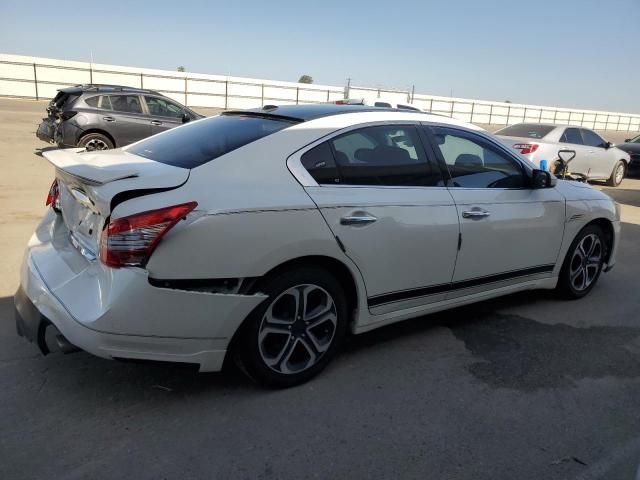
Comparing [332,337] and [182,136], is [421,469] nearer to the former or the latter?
[332,337]

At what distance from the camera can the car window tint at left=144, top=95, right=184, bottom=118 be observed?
12.6 metres

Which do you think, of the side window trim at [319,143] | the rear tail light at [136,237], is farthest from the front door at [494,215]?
the rear tail light at [136,237]

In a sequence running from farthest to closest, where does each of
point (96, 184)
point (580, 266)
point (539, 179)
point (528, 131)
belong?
point (528, 131)
point (580, 266)
point (539, 179)
point (96, 184)

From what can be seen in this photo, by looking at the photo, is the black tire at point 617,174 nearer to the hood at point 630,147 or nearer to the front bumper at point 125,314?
the hood at point 630,147

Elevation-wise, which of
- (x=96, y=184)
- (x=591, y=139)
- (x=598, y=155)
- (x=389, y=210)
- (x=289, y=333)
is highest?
(x=591, y=139)

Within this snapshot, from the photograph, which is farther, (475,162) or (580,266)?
(580,266)

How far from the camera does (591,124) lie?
54719 mm

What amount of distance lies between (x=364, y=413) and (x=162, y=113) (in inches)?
446

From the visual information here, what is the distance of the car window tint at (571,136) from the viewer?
11992 millimetres

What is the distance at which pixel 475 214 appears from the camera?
12.3ft

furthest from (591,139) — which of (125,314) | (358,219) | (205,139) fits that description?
(125,314)

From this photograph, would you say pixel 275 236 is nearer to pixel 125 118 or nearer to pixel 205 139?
pixel 205 139

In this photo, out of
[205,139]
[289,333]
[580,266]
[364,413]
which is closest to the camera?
[364,413]

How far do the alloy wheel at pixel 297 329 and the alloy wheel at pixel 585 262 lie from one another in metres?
2.62
